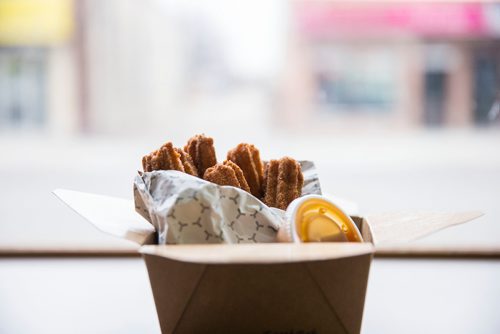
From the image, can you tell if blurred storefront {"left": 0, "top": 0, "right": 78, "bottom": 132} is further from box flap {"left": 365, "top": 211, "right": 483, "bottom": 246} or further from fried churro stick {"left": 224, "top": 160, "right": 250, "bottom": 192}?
box flap {"left": 365, "top": 211, "right": 483, "bottom": 246}

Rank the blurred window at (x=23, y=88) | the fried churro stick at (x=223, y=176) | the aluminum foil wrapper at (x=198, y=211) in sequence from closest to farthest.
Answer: the aluminum foil wrapper at (x=198, y=211) → the fried churro stick at (x=223, y=176) → the blurred window at (x=23, y=88)

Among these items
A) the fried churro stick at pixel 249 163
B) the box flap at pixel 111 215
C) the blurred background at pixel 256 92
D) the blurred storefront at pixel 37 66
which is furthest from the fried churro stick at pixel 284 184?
the blurred storefront at pixel 37 66

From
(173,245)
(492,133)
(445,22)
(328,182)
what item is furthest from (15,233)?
(492,133)

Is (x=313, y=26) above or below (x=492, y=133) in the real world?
above

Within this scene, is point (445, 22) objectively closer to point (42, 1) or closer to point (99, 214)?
point (42, 1)

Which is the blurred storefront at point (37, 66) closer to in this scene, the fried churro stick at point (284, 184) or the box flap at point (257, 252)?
the fried churro stick at point (284, 184)

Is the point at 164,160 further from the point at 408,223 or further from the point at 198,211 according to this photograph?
the point at 408,223

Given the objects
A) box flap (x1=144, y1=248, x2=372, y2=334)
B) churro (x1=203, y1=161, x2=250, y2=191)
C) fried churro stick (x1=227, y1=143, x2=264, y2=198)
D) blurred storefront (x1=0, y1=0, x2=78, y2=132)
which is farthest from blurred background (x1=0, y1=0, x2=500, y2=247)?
box flap (x1=144, y1=248, x2=372, y2=334)
